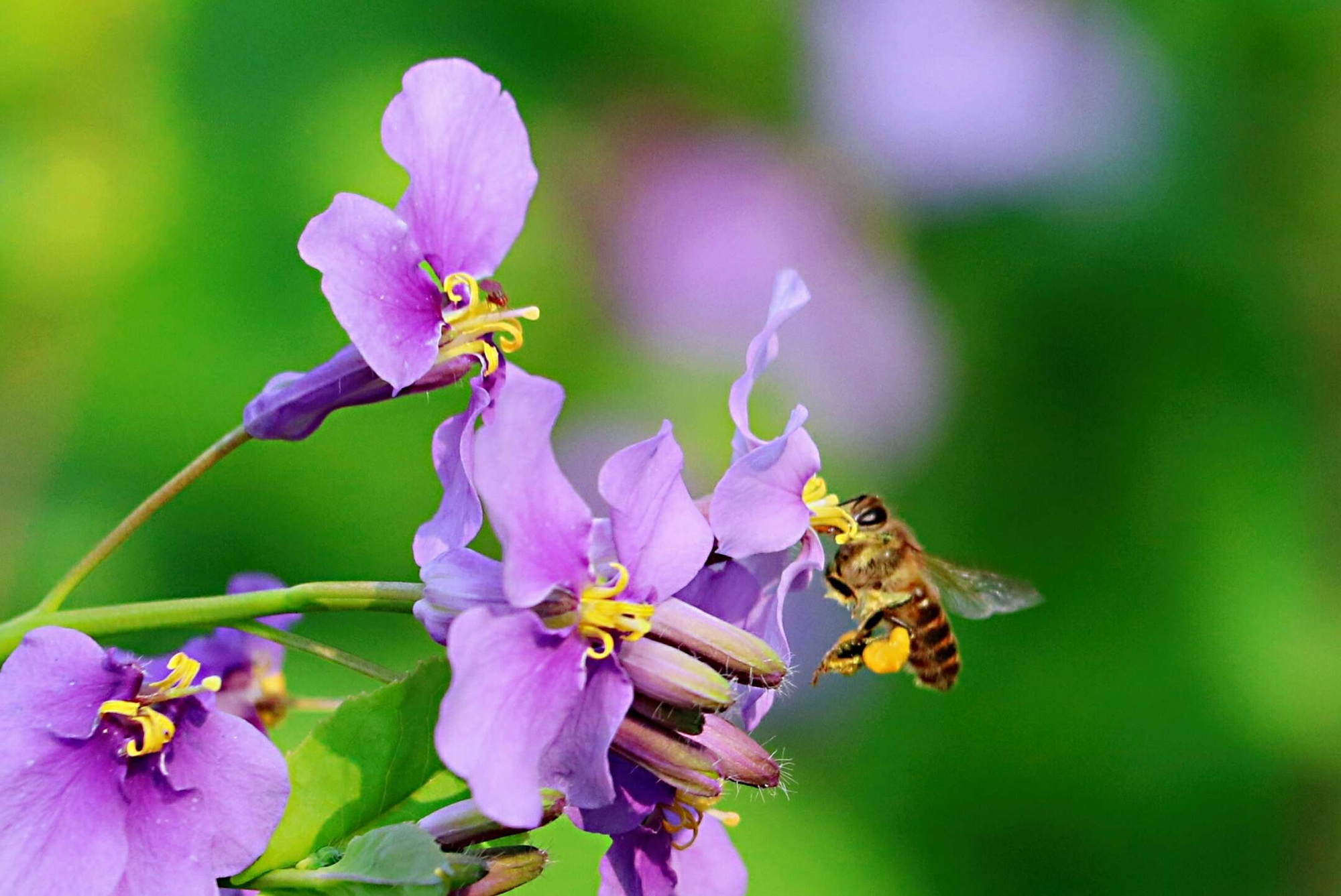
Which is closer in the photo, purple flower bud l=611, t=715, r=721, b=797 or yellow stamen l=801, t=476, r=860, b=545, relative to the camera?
purple flower bud l=611, t=715, r=721, b=797

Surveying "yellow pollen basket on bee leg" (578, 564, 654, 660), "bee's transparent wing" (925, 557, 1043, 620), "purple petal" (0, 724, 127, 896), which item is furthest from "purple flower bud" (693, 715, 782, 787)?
"bee's transparent wing" (925, 557, 1043, 620)

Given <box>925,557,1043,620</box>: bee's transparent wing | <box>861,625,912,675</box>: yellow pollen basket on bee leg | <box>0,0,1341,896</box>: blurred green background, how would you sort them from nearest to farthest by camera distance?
<box>861,625,912,675</box>: yellow pollen basket on bee leg, <box>925,557,1043,620</box>: bee's transparent wing, <box>0,0,1341,896</box>: blurred green background

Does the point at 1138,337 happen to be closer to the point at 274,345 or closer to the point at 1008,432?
the point at 1008,432

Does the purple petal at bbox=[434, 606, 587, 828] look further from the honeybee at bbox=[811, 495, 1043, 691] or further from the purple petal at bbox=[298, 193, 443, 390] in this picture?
the honeybee at bbox=[811, 495, 1043, 691]

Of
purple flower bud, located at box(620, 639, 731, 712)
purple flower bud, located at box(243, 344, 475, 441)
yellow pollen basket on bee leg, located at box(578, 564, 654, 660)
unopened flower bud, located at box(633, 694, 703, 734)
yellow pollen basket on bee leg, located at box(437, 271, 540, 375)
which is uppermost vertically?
yellow pollen basket on bee leg, located at box(437, 271, 540, 375)

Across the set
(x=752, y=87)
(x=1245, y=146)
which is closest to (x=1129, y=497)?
(x=1245, y=146)

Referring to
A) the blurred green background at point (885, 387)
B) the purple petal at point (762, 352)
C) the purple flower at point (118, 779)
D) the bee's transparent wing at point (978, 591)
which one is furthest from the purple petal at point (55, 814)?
the blurred green background at point (885, 387)

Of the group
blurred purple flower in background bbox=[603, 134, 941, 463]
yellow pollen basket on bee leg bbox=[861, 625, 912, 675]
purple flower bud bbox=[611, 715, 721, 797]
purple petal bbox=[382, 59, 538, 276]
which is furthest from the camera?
blurred purple flower in background bbox=[603, 134, 941, 463]
